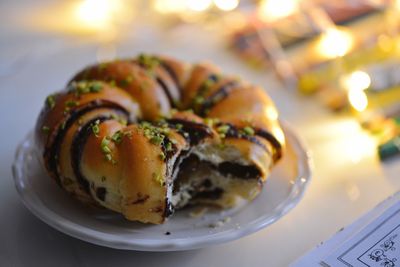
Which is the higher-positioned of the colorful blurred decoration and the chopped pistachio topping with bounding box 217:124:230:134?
the colorful blurred decoration

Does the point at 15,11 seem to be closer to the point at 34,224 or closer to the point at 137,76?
the point at 137,76

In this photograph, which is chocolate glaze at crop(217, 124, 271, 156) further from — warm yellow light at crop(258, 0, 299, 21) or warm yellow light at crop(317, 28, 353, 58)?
warm yellow light at crop(258, 0, 299, 21)

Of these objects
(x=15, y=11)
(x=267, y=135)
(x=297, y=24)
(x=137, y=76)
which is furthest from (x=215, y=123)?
(x=15, y=11)

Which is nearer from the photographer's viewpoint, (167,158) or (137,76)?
(167,158)

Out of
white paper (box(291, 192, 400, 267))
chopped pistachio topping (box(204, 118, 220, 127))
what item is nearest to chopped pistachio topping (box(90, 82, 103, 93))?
chopped pistachio topping (box(204, 118, 220, 127))

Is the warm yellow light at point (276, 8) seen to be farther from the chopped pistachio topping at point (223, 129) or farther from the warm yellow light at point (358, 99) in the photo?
the chopped pistachio topping at point (223, 129)

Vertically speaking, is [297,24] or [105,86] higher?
[297,24]

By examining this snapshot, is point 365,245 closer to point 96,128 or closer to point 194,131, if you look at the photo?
point 194,131
